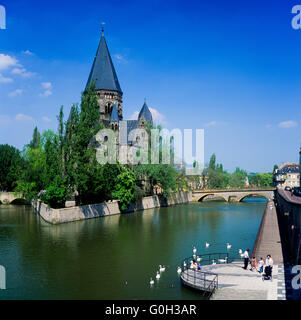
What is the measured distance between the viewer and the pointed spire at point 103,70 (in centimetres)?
8581

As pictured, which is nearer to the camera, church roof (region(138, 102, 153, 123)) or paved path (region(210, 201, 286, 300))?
paved path (region(210, 201, 286, 300))

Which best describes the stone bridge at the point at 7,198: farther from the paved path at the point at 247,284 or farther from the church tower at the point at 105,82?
the paved path at the point at 247,284

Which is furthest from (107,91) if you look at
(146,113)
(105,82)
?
(146,113)

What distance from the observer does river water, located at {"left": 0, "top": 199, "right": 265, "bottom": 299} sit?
20672 mm

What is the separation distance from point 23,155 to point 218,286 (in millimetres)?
57402

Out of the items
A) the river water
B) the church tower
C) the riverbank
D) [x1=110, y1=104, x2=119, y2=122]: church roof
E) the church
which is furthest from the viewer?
the church tower

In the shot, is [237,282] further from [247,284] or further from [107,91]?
[107,91]

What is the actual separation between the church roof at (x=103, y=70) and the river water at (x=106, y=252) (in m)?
43.4

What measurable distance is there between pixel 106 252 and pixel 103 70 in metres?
63.0

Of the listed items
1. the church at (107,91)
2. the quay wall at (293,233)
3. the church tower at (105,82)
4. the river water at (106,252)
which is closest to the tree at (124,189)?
the river water at (106,252)

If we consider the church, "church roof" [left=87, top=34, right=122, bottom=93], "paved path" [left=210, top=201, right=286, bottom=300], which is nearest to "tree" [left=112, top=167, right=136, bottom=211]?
the church

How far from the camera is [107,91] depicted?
88938 mm

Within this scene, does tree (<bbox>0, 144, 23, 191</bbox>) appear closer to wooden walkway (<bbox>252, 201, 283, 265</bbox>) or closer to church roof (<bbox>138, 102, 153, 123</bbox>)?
church roof (<bbox>138, 102, 153, 123</bbox>)
